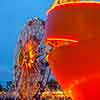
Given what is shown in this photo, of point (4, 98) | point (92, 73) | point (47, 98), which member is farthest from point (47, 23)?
point (4, 98)

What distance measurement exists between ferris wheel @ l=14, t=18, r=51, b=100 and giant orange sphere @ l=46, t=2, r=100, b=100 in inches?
186

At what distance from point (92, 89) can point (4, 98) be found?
13941 mm

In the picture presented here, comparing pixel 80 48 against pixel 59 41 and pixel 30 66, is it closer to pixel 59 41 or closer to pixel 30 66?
pixel 59 41

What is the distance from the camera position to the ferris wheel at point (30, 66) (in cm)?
1022

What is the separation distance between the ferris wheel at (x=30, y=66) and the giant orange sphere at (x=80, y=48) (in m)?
4.72

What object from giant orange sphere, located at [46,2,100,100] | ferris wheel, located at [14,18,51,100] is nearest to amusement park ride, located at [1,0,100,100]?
giant orange sphere, located at [46,2,100,100]

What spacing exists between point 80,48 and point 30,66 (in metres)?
5.09

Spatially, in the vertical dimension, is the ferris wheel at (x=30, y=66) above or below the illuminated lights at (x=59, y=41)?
above

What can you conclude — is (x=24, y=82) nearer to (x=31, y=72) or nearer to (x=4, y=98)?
(x=31, y=72)

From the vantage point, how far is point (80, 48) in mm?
5285

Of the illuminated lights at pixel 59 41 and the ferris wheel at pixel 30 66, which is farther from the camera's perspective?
the ferris wheel at pixel 30 66

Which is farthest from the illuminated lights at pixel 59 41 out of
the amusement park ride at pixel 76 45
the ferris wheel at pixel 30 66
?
the ferris wheel at pixel 30 66

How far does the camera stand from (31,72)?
1039cm

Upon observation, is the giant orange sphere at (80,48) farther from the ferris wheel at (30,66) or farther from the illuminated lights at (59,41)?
the ferris wheel at (30,66)
